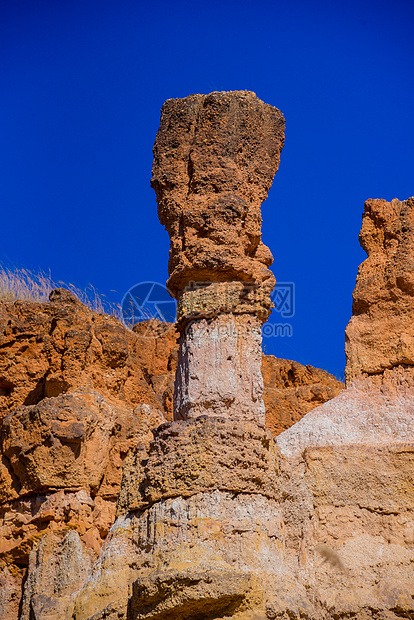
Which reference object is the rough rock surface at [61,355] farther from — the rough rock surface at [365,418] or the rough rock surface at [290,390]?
the rough rock surface at [365,418]

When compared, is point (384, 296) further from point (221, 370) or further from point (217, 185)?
point (221, 370)

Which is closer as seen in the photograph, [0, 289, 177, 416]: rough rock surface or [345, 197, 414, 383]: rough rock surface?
[345, 197, 414, 383]: rough rock surface

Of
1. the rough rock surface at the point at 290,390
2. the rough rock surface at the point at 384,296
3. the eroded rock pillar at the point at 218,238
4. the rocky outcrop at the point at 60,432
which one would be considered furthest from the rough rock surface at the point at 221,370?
the rough rock surface at the point at 290,390

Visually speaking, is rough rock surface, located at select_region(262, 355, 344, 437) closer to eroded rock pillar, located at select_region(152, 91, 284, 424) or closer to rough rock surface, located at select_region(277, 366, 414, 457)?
rough rock surface, located at select_region(277, 366, 414, 457)

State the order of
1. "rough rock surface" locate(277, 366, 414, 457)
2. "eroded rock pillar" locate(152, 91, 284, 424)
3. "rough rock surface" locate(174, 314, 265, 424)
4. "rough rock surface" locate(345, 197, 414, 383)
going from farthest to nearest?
1. "rough rock surface" locate(345, 197, 414, 383)
2. "rough rock surface" locate(277, 366, 414, 457)
3. "eroded rock pillar" locate(152, 91, 284, 424)
4. "rough rock surface" locate(174, 314, 265, 424)

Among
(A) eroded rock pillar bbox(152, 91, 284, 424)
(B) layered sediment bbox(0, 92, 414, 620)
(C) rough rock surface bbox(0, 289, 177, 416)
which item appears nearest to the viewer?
(B) layered sediment bbox(0, 92, 414, 620)

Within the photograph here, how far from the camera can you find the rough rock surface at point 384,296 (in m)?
9.51

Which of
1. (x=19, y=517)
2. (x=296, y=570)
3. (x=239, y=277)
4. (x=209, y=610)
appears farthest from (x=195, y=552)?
(x=19, y=517)

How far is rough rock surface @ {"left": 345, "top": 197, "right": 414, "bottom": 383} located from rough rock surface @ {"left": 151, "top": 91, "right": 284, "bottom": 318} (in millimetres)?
1433

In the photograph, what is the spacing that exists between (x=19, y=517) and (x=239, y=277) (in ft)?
11.8

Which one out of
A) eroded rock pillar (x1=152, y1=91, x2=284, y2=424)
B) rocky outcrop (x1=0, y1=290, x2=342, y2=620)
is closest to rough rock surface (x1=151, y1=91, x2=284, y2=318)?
eroded rock pillar (x1=152, y1=91, x2=284, y2=424)

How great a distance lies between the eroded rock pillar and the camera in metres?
8.27

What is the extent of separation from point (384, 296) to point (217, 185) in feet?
7.19

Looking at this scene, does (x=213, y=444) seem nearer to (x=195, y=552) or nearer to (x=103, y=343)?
(x=195, y=552)
